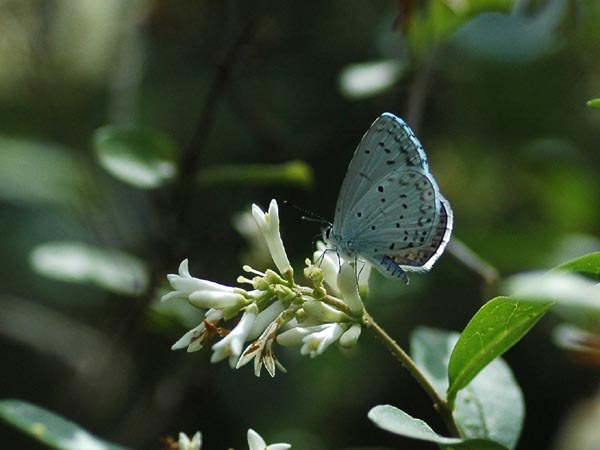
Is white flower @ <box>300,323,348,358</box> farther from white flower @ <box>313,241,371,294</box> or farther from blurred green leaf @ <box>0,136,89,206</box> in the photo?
blurred green leaf @ <box>0,136,89,206</box>

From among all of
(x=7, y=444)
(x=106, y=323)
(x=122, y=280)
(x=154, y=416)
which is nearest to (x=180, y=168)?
(x=122, y=280)

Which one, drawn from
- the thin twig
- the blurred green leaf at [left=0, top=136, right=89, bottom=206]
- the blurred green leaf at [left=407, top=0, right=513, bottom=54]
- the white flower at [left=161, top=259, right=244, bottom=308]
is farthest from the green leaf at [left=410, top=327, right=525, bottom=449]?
the blurred green leaf at [left=0, top=136, right=89, bottom=206]

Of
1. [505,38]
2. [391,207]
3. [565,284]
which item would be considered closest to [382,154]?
[391,207]

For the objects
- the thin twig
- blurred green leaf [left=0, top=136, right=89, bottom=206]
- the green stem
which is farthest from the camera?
blurred green leaf [left=0, top=136, right=89, bottom=206]

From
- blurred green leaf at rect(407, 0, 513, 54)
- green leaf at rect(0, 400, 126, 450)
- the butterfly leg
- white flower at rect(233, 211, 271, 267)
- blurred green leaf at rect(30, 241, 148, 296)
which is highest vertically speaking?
blurred green leaf at rect(407, 0, 513, 54)

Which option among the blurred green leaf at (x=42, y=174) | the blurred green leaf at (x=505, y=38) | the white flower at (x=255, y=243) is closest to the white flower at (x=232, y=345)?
the white flower at (x=255, y=243)

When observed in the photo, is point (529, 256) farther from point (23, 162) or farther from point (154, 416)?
point (23, 162)
